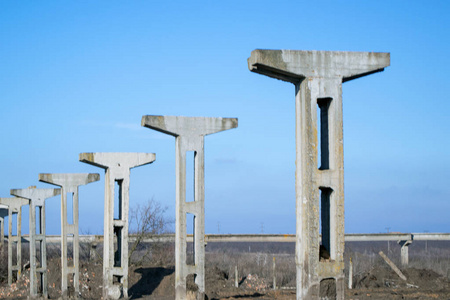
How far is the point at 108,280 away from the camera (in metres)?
21.9

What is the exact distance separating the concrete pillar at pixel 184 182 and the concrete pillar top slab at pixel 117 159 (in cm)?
373

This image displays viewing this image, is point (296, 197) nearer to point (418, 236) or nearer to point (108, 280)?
point (108, 280)

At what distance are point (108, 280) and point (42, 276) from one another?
14.9ft

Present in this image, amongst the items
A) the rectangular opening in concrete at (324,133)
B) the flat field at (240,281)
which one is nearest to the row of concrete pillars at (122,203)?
the flat field at (240,281)

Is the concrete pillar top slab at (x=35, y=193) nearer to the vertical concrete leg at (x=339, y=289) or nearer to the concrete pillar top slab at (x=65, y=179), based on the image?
the concrete pillar top slab at (x=65, y=179)

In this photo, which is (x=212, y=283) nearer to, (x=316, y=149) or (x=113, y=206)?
(x=113, y=206)

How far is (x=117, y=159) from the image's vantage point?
71.3ft

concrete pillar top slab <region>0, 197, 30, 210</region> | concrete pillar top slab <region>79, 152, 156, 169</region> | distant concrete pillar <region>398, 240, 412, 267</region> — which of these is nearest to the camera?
concrete pillar top slab <region>79, 152, 156, 169</region>

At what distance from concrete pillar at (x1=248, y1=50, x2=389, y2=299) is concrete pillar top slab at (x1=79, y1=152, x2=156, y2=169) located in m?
10.0

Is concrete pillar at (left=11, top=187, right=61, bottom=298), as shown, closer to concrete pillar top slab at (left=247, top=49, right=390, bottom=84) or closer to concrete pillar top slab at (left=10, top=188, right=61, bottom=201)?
concrete pillar top slab at (left=10, top=188, right=61, bottom=201)

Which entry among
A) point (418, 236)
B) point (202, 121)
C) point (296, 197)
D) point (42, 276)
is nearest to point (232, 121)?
point (202, 121)

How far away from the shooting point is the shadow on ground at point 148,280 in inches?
989

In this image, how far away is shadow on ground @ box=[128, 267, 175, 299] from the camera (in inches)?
989

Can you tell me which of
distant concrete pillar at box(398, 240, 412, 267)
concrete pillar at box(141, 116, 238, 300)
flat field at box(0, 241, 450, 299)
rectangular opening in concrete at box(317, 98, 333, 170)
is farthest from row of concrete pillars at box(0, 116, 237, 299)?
distant concrete pillar at box(398, 240, 412, 267)
